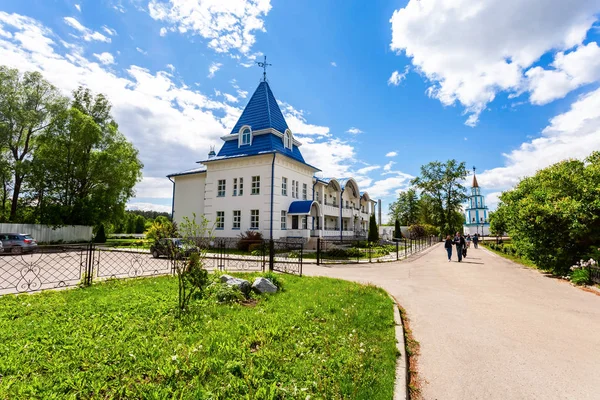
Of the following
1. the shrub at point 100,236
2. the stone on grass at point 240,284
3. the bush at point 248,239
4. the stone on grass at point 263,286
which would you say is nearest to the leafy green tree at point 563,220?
the stone on grass at point 263,286

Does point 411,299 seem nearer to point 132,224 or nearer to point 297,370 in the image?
point 297,370

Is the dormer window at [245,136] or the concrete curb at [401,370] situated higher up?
the dormer window at [245,136]

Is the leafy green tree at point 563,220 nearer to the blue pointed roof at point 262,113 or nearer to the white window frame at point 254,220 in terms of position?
the white window frame at point 254,220

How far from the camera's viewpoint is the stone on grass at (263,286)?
738 cm

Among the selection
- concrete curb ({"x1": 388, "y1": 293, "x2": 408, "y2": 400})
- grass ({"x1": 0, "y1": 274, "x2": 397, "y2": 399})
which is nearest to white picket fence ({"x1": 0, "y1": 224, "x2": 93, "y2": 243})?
grass ({"x1": 0, "y1": 274, "x2": 397, "y2": 399})

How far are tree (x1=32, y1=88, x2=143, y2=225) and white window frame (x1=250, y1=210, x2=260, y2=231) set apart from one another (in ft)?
48.9

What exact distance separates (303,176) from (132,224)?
56926 mm

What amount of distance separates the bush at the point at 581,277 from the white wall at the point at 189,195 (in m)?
25.2

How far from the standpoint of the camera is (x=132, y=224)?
2714 inches

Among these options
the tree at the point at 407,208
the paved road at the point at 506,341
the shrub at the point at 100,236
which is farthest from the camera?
the tree at the point at 407,208

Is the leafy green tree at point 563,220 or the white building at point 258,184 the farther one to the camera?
the white building at point 258,184

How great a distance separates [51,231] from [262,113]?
21.6 m

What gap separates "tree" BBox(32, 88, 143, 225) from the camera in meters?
27.2

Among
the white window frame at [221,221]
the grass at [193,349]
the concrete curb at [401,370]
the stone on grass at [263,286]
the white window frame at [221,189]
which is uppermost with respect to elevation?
the white window frame at [221,189]
